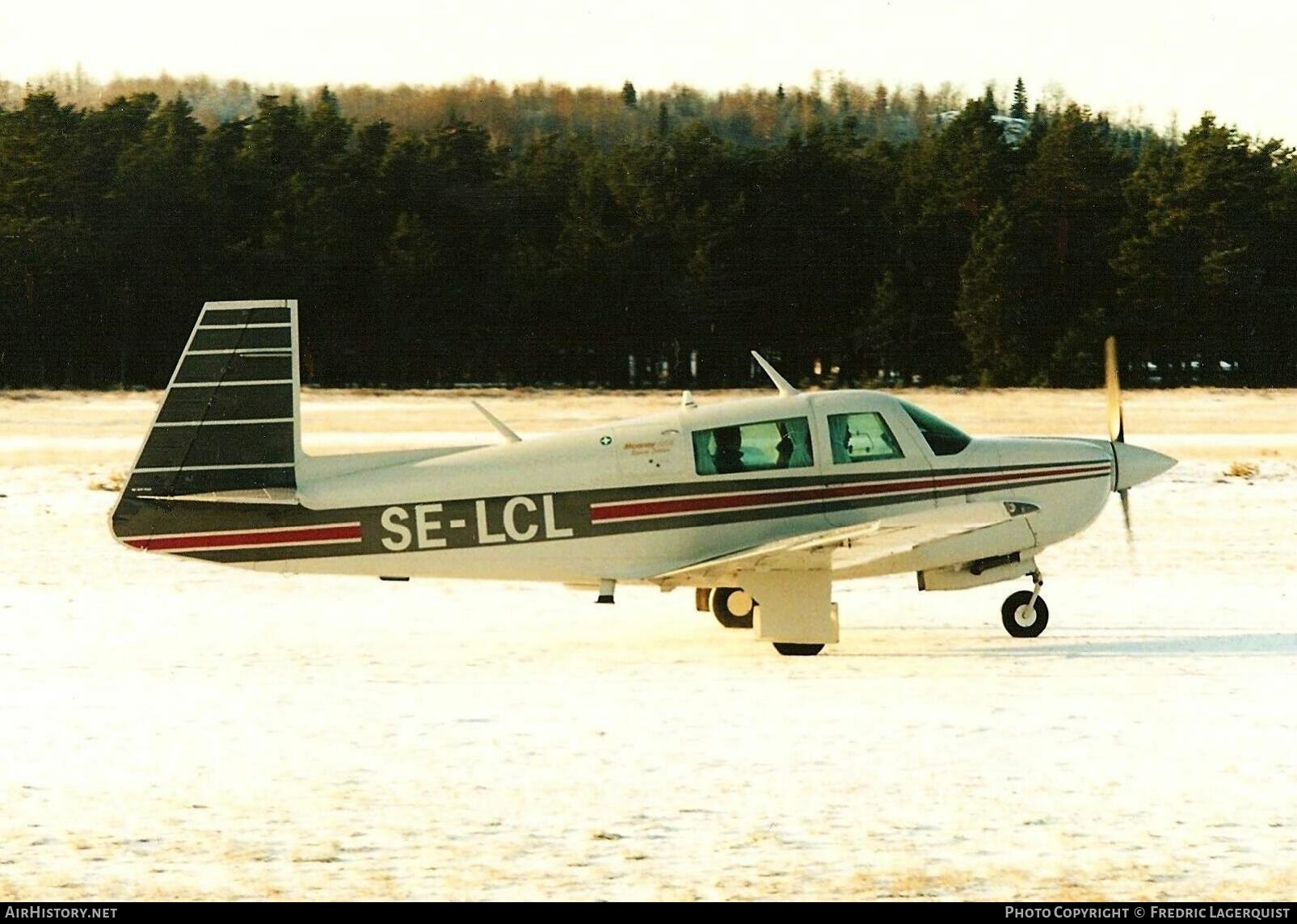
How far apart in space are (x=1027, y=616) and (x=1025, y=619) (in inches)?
1.0

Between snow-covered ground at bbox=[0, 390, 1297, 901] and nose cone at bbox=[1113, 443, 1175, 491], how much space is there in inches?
46.2

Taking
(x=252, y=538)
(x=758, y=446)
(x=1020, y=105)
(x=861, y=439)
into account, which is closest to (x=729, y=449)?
(x=758, y=446)

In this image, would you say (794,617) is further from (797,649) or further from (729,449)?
(729,449)

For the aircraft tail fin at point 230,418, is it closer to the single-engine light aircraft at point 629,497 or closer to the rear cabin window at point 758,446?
the single-engine light aircraft at point 629,497

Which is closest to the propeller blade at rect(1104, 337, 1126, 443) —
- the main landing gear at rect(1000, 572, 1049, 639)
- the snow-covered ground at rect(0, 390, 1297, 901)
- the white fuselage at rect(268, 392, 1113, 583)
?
the white fuselage at rect(268, 392, 1113, 583)

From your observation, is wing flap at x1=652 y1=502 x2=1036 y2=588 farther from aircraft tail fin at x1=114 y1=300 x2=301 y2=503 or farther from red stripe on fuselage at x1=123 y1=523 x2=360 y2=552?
aircraft tail fin at x1=114 y1=300 x2=301 y2=503

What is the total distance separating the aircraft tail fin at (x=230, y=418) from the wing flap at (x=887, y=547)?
2.84m

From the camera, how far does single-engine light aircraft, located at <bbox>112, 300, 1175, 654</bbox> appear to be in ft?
41.6

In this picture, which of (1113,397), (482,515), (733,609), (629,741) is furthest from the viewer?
(1113,397)

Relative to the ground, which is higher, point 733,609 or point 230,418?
point 230,418

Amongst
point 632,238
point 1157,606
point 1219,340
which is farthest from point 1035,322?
point 1157,606

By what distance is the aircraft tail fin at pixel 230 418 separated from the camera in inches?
499

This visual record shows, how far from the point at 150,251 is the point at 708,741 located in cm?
5478

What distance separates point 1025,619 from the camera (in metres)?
13.8
